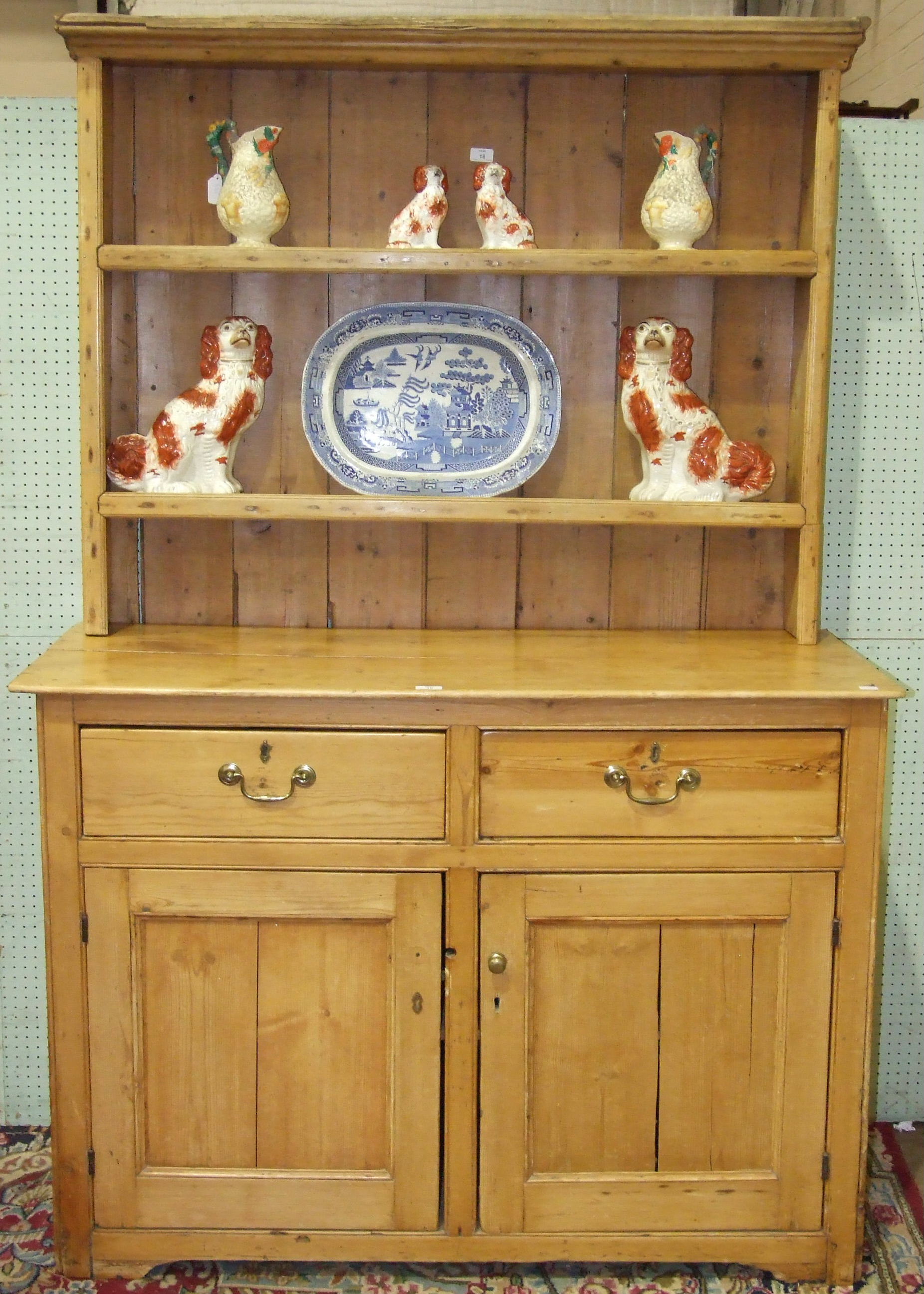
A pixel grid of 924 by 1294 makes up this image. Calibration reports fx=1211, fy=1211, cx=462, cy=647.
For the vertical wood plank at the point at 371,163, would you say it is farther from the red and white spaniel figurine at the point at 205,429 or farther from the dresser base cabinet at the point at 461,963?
the dresser base cabinet at the point at 461,963

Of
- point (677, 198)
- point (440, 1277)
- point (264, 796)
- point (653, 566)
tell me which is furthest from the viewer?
point (653, 566)

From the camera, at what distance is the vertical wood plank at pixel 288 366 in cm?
199

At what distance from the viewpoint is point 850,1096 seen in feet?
5.63

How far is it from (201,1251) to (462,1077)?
0.46 meters

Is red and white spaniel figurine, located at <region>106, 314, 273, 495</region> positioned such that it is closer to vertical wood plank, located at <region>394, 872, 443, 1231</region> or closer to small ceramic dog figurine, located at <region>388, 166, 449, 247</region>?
small ceramic dog figurine, located at <region>388, 166, 449, 247</region>

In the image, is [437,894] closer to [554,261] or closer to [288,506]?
[288,506]

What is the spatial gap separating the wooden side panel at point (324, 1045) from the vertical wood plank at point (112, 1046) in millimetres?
A: 183

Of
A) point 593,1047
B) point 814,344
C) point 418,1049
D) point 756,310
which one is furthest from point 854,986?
point 756,310

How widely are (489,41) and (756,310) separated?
0.61m

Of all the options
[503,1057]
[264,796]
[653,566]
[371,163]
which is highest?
[371,163]

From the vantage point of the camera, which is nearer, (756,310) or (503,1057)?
(503,1057)

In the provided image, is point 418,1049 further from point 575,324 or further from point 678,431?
point 575,324

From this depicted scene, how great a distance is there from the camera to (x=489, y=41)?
180cm

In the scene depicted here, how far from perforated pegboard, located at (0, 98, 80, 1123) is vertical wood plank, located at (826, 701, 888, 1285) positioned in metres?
1.31
